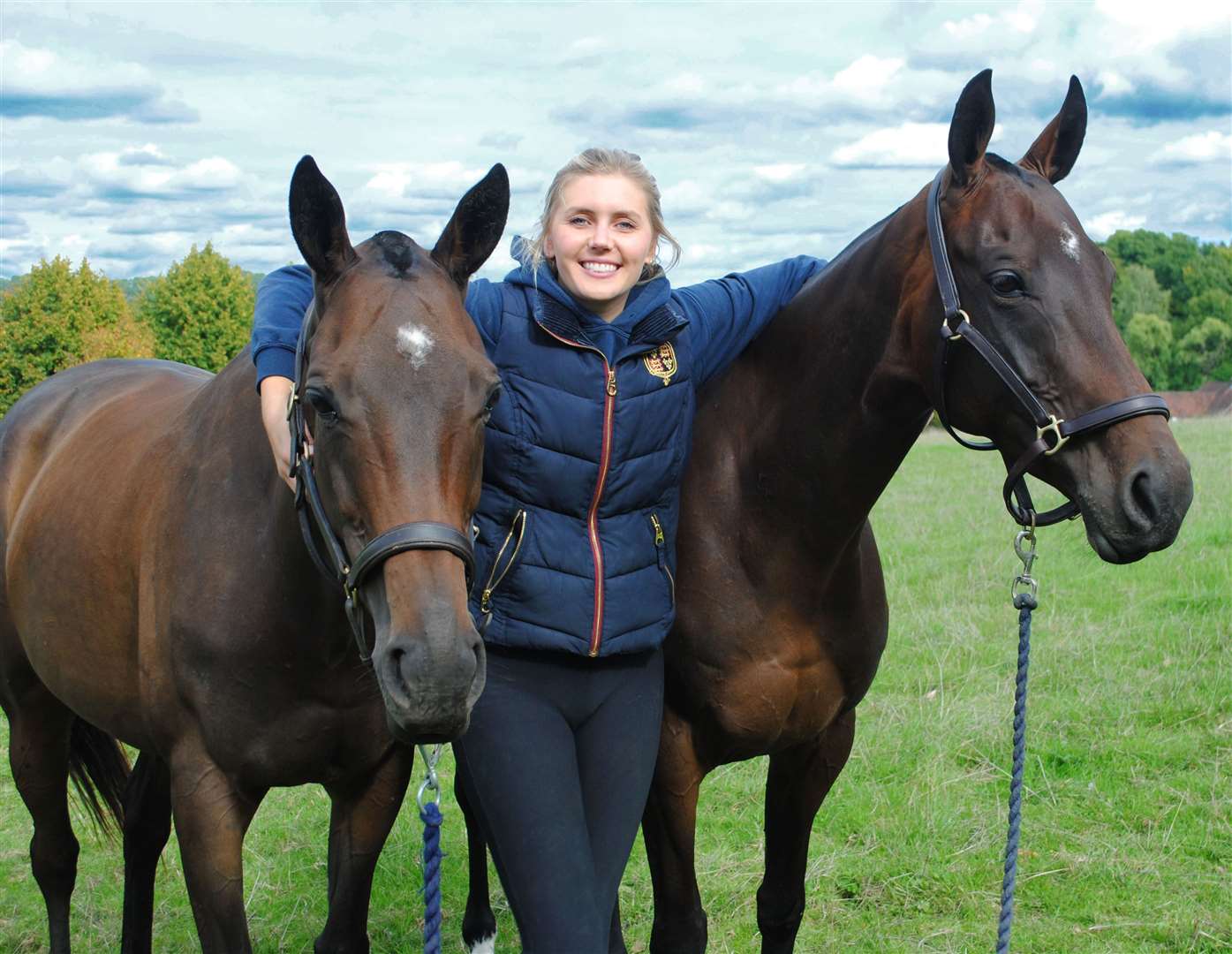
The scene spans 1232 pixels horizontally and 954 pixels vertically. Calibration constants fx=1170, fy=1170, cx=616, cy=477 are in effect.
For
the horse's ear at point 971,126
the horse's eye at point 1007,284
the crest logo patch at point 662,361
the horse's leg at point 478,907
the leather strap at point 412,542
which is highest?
the horse's ear at point 971,126

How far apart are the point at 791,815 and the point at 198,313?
143 feet

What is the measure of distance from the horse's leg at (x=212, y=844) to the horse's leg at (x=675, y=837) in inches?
40.3

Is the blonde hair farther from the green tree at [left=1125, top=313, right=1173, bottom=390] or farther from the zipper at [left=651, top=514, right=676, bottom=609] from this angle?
the green tree at [left=1125, top=313, right=1173, bottom=390]

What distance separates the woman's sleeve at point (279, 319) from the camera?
104 inches

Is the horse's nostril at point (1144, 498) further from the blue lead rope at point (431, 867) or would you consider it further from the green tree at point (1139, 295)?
the green tree at point (1139, 295)

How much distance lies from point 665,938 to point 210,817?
4.01 ft

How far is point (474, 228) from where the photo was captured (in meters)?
2.56

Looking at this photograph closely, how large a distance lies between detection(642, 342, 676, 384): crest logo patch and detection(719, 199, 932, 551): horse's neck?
1.23 ft

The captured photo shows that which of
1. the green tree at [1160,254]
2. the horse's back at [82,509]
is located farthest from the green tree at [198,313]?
the green tree at [1160,254]

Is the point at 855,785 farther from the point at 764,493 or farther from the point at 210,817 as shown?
the point at 210,817

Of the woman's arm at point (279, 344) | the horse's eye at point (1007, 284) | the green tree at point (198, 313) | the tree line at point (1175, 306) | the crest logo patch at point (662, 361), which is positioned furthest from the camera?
the tree line at point (1175, 306)

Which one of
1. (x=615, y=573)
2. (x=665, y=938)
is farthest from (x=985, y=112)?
(x=665, y=938)

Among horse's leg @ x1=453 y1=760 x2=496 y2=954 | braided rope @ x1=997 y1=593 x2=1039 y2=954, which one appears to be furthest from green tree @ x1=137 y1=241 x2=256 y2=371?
braided rope @ x1=997 y1=593 x2=1039 y2=954

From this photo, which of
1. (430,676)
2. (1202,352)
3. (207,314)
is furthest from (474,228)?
(1202,352)
